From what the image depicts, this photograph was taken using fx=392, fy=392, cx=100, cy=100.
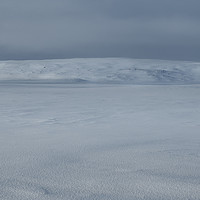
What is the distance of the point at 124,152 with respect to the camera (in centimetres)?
254

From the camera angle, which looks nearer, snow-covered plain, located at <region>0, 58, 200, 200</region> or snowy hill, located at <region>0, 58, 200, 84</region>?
snow-covered plain, located at <region>0, 58, 200, 200</region>

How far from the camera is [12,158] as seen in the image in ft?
7.52

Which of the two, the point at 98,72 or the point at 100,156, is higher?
the point at 100,156

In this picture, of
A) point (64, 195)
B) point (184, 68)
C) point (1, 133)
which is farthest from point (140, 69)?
point (64, 195)

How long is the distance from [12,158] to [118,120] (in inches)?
92.2

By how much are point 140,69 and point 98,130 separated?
23.0 metres

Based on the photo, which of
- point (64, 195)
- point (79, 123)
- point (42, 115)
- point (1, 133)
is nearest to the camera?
point (64, 195)

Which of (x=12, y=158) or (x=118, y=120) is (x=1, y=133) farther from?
(x=118, y=120)

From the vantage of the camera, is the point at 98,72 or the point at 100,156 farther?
the point at 98,72

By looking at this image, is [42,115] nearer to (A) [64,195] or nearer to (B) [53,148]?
(B) [53,148]

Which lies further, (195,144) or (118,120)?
(118,120)

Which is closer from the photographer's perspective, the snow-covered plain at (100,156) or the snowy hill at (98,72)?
the snow-covered plain at (100,156)

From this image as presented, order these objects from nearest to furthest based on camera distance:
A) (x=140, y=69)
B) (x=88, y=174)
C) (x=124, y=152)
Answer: (x=88, y=174), (x=124, y=152), (x=140, y=69)

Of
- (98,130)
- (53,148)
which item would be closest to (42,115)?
(98,130)
